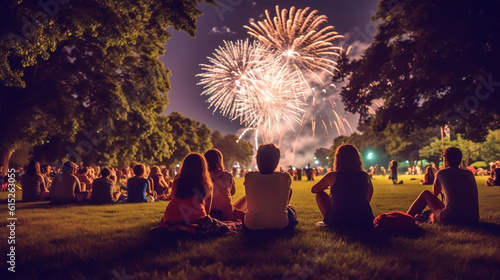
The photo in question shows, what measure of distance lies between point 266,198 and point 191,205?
1.25 meters

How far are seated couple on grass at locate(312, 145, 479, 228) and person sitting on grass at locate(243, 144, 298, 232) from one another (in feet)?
2.40

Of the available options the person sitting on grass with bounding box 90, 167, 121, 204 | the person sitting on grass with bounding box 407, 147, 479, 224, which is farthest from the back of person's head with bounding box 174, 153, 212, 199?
the person sitting on grass with bounding box 90, 167, 121, 204

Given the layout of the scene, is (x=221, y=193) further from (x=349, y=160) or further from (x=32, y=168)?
(x=32, y=168)

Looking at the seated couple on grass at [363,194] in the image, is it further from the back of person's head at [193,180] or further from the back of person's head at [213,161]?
the back of person's head at [213,161]

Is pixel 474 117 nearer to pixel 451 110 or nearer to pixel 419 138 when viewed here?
pixel 451 110

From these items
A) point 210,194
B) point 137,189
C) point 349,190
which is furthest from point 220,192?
point 137,189

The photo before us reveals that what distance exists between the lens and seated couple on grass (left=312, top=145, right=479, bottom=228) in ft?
17.5

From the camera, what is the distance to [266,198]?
5.10 m

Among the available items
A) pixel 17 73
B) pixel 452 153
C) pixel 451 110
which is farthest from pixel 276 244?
pixel 451 110

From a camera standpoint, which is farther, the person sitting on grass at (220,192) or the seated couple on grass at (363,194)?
the person sitting on grass at (220,192)

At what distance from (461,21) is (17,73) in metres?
20.3

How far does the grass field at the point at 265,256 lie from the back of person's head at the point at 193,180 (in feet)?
2.53

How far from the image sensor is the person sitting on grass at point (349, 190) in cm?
530

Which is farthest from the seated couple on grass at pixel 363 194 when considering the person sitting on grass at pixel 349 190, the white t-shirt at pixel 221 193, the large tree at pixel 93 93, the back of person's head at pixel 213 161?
the large tree at pixel 93 93
